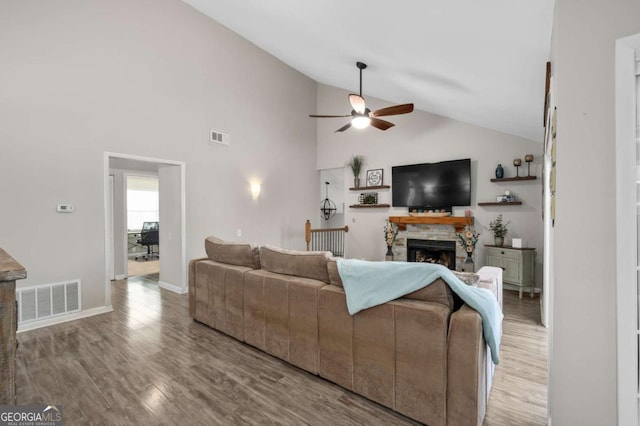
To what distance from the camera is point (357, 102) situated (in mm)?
4441

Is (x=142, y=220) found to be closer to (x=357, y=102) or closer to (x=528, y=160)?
(x=357, y=102)

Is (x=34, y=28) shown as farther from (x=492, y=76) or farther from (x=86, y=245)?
(x=492, y=76)

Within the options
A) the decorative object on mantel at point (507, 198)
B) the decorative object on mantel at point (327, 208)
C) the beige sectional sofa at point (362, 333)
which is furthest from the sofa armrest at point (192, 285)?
the decorative object on mantel at point (327, 208)

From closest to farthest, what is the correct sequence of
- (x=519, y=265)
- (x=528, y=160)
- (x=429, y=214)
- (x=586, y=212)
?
(x=586, y=212) → (x=519, y=265) → (x=528, y=160) → (x=429, y=214)

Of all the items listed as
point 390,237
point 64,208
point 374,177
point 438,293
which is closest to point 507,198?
point 390,237

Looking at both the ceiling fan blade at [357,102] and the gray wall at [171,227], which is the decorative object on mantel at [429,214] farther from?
the gray wall at [171,227]

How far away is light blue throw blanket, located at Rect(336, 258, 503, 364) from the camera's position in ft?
5.92

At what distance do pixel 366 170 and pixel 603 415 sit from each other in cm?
600

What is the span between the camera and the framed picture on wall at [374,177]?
270 inches

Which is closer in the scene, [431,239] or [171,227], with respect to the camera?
[171,227]

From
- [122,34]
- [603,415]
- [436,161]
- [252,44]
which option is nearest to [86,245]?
[122,34]

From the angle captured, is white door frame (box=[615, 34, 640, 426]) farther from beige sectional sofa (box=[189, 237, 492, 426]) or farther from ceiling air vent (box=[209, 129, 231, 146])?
ceiling air vent (box=[209, 129, 231, 146])

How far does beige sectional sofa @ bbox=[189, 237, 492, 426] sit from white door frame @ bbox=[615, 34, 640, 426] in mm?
586

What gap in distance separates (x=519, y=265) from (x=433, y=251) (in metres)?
1.76
